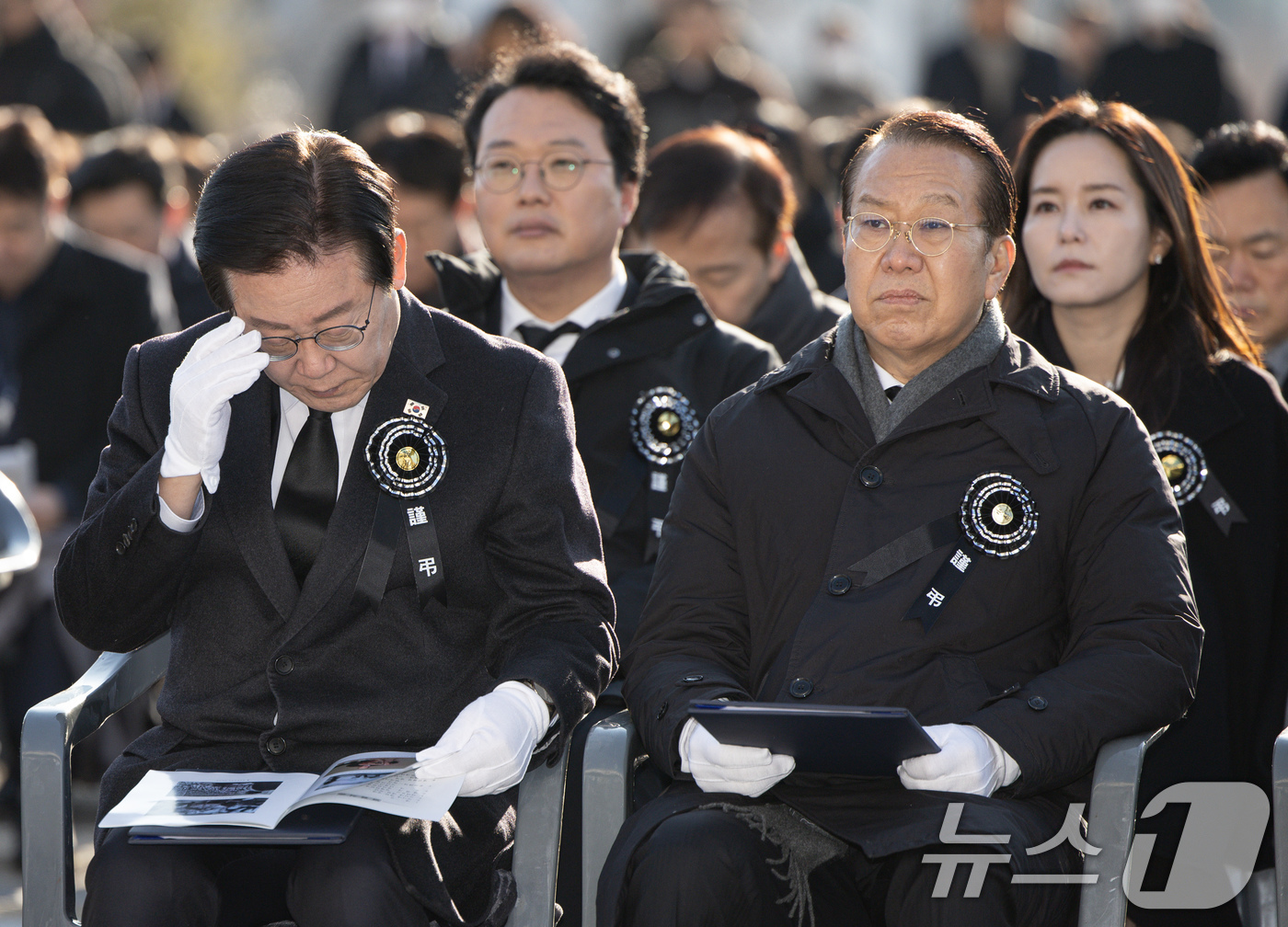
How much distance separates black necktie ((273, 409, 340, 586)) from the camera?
9.53 ft

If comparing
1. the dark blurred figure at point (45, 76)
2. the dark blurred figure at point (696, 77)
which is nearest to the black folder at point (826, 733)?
the dark blurred figure at point (696, 77)

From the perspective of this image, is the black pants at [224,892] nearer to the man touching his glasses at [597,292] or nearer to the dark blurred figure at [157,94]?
the man touching his glasses at [597,292]

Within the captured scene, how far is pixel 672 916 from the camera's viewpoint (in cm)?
257

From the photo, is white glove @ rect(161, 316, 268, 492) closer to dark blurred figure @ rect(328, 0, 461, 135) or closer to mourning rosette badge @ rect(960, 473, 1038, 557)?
mourning rosette badge @ rect(960, 473, 1038, 557)

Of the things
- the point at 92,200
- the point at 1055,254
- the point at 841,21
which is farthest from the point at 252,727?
the point at 841,21

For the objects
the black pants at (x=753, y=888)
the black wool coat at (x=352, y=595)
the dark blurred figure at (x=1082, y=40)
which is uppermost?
the dark blurred figure at (x=1082, y=40)

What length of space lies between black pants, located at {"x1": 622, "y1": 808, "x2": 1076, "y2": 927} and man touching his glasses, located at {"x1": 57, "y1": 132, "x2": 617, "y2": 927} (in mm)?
274

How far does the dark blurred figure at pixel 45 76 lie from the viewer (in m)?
8.93

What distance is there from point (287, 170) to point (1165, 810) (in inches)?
85.1

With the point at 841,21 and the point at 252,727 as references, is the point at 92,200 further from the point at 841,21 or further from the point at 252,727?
the point at 841,21

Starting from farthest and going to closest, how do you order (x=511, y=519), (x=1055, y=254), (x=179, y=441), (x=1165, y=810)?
(x=1055, y=254)
(x=1165, y=810)
(x=511, y=519)
(x=179, y=441)

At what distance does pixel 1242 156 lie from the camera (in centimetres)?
441

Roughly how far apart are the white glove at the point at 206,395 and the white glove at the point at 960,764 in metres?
1.28

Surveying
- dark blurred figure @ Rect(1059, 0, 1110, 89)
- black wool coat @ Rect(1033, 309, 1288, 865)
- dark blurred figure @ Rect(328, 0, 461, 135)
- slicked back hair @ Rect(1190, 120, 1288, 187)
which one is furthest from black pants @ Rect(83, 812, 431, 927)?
dark blurred figure @ Rect(1059, 0, 1110, 89)
